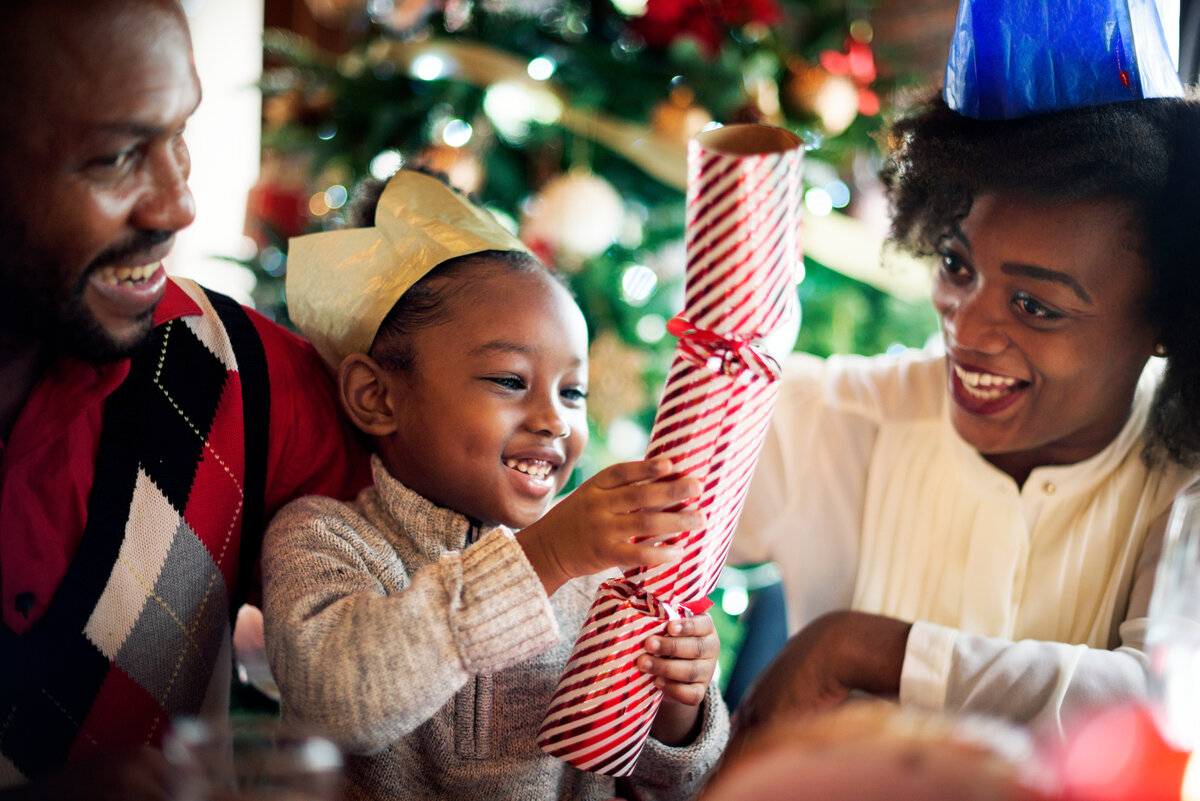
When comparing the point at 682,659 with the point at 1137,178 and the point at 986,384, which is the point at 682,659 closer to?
the point at 986,384

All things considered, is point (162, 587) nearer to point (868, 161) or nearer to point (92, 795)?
point (92, 795)

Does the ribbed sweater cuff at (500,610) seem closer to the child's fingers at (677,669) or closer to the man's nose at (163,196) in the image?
the child's fingers at (677,669)

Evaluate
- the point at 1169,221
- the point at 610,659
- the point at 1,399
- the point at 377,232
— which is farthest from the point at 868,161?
the point at 1,399

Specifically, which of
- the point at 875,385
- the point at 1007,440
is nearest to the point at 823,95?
the point at 875,385

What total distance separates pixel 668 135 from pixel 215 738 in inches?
70.6

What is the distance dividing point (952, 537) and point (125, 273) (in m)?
1.17

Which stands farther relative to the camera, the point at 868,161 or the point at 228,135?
the point at 228,135

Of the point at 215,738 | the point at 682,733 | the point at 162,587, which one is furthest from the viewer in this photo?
the point at 682,733

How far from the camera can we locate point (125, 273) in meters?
0.87

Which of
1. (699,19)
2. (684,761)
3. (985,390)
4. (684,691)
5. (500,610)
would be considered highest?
(699,19)

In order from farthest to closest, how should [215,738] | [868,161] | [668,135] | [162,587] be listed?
[868,161]
[668,135]
[162,587]
[215,738]

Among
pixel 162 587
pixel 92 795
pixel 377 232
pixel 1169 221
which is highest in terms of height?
pixel 1169 221

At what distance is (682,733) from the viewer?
3.62ft

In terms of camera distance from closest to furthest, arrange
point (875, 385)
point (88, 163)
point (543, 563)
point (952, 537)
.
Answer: point (88, 163), point (543, 563), point (952, 537), point (875, 385)
